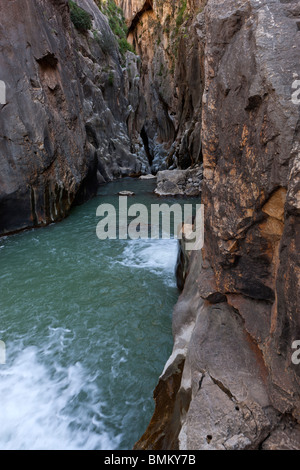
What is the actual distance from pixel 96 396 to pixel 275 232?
3.42 meters

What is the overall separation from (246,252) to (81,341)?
144 inches

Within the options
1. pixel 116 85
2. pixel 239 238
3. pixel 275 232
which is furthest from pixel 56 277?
pixel 116 85

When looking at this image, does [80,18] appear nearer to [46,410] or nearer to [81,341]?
[81,341]

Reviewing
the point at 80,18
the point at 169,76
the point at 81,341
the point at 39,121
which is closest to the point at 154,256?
the point at 81,341

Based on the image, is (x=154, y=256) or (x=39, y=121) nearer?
(x=154, y=256)

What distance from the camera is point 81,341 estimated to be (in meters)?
5.06

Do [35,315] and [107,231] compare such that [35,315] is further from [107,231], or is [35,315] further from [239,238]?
[107,231]

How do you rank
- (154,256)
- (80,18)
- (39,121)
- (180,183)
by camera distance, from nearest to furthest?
(154,256) < (39,121) < (180,183) < (80,18)

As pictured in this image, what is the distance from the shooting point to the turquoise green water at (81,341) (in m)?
3.60

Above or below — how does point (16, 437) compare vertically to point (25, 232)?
below

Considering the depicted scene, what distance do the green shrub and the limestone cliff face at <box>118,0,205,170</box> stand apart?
7.95 metres

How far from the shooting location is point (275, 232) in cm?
246

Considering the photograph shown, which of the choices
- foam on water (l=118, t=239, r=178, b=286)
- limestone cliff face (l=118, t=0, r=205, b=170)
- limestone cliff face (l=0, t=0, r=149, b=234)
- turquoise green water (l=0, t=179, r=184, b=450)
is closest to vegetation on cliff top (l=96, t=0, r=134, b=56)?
limestone cliff face (l=118, t=0, r=205, b=170)

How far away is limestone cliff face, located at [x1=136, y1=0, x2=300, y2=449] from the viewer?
6.79 ft
